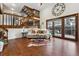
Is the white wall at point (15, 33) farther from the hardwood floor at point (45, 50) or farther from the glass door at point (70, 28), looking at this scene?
the glass door at point (70, 28)

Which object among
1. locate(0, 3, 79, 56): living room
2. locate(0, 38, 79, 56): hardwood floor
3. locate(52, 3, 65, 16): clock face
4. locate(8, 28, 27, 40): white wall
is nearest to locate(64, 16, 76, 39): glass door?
locate(0, 3, 79, 56): living room

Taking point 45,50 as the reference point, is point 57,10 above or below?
above

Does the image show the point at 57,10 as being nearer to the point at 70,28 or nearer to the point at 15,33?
the point at 70,28

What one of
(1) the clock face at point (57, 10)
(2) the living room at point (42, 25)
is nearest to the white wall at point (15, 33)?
(2) the living room at point (42, 25)

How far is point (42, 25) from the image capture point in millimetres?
4938

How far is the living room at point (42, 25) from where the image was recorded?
4155 millimetres

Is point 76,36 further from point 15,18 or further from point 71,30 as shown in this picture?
point 15,18

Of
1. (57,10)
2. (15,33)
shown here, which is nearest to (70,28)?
(57,10)

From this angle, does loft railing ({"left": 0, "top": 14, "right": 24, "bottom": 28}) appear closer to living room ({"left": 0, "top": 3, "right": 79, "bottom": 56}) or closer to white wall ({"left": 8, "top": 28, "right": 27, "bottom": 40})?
living room ({"left": 0, "top": 3, "right": 79, "bottom": 56})

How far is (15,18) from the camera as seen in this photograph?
17.9ft

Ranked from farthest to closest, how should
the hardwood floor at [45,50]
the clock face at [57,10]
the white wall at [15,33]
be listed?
the white wall at [15,33] → the clock face at [57,10] → the hardwood floor at [45,50]

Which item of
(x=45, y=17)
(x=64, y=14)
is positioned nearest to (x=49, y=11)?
(x=45, y=17)

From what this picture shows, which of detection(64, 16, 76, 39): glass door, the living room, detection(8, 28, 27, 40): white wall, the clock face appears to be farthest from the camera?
detection(8, 28, 27, 40): white wall

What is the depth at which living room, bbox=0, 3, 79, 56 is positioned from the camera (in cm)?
415
